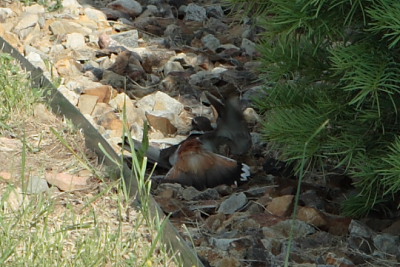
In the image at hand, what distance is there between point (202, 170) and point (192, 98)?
1.13m

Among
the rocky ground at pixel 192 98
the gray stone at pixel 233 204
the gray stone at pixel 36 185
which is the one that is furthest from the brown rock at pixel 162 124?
the gray stone at pixel 36 185

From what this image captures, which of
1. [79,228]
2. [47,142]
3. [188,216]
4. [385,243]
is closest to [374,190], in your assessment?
[385,243]

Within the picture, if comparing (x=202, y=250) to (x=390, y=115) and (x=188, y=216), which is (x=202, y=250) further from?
(x=390, y=115)

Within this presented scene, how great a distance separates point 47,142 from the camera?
13.7ft

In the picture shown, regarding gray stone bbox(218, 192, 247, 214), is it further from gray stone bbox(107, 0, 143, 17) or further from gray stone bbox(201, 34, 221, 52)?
gray stone bbox(107, 0, 143, 17)

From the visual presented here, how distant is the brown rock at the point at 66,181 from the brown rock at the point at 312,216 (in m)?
0.91

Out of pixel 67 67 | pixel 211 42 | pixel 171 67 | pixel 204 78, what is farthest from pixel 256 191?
pixel 211 42

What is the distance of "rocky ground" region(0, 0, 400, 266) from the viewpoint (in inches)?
139

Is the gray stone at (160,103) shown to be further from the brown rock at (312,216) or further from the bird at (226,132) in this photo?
the brown rock at (312,216)

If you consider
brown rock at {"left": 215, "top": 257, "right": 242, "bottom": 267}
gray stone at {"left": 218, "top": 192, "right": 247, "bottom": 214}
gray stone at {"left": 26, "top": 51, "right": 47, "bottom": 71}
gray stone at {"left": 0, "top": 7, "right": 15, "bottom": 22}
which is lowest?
gray stone at {"left": 0, "top": 7, "right": 15, "bottom": 22}

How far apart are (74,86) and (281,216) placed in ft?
6.24

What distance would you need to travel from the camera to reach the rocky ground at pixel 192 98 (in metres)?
3.52

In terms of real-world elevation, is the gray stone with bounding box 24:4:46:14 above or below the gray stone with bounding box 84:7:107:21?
above

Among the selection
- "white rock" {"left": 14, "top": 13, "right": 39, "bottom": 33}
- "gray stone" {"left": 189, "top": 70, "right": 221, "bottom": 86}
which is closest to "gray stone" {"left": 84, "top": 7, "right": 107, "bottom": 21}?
"white rock" {"left": 14, "top": 13, "right": 39, "bottom": 33}
